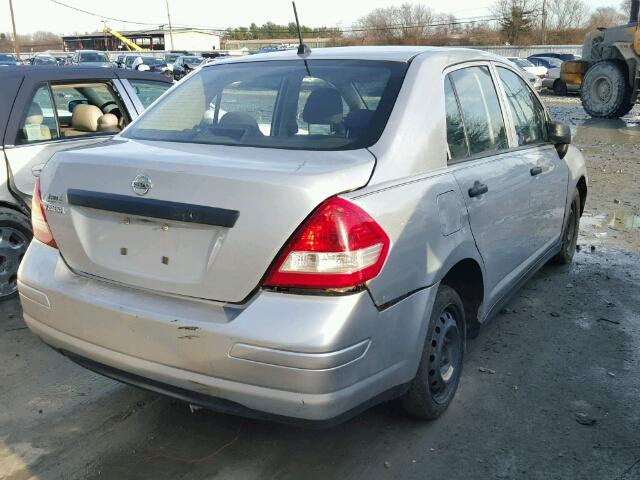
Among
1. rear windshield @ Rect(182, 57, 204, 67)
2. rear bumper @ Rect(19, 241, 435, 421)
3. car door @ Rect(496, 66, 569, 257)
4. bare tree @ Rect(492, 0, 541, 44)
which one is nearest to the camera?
rear bumper @ Rect(19, 241, 435, 421)

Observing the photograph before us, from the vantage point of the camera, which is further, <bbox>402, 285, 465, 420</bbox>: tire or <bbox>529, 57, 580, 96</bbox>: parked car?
<bbox>529, 57, 580, 96</bbox>: parked car

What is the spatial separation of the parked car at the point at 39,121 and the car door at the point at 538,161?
9.25 ft

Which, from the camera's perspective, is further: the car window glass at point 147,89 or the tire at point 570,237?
the car window glass at point 147,89

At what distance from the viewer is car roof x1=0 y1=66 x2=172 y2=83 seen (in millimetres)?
4891

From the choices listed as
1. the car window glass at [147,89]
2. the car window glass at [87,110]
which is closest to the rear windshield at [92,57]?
the car window glass at [147,89]

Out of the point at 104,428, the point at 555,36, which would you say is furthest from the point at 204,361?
the point at 555,36

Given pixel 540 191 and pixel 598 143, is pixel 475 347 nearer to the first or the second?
pixel 540 191

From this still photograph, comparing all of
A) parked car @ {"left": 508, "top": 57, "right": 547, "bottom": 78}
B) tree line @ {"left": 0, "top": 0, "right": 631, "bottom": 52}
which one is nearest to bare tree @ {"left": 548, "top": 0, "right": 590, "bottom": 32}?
tree line @ {"left": 0, "top": 0, "right": 631, "bottom": 52}

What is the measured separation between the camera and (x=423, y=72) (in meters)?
3.06

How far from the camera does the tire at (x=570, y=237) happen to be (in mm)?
5317

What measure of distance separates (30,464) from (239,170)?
166 centimetres

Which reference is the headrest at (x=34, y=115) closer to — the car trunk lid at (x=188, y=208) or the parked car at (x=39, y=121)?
the parked car at (x=39, y=121)

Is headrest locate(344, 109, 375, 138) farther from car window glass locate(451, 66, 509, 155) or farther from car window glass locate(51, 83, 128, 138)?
car window glass locate(51, 83, 128, 138)

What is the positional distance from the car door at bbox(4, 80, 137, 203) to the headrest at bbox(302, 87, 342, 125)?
2.20 meters
